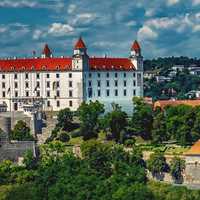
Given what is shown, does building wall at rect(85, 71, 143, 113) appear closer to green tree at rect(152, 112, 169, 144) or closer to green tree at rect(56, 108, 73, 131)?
green tree at rect(56, 108, 73, 131)

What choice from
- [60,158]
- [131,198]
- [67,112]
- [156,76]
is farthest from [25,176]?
[156,76]

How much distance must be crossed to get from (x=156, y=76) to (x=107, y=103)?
6719cm

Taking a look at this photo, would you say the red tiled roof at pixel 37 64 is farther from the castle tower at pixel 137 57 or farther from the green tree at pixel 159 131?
the green tree at pixel 159 131

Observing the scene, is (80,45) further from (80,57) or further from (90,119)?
(90,119)

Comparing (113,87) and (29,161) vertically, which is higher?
(113,87)

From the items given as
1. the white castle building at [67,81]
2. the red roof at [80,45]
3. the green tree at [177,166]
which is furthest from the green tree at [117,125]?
the red roof at [80,45]

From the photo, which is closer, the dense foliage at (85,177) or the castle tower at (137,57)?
the dense foliage at (85,177)

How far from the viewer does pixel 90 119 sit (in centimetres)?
7200

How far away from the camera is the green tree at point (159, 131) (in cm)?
6812

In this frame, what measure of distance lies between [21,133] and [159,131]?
10.5 meters

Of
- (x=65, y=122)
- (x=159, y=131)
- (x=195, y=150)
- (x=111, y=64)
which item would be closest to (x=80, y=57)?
(x=111, y=64)

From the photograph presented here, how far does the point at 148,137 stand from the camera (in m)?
70.1

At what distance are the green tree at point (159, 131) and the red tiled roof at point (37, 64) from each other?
16.4 meters

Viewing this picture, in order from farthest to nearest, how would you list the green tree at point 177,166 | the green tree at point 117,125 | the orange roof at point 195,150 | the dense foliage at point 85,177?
1. the green tree at point 117,125
2. the orange roof at point 195,150
3. the green tree at point 177,166
4. the dense foliage at point 85,177
